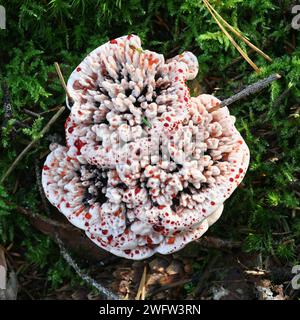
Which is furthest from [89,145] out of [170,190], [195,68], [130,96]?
[195,68]

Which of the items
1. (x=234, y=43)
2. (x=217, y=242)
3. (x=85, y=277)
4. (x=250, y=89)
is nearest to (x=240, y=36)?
(x=234, y=43)

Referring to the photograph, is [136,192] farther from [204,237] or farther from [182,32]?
[182,32]

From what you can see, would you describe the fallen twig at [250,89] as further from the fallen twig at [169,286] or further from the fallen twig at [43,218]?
the fallen twig at [43,218]

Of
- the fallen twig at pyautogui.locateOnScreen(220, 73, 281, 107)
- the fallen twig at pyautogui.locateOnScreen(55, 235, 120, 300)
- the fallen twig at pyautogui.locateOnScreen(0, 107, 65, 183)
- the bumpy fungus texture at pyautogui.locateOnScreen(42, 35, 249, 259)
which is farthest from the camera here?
the fallen twig at pyautogui.locateOnScreen(0, 107, 65, 183)

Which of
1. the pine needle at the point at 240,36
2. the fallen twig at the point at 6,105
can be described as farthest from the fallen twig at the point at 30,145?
the pine needle at the point at 240,36

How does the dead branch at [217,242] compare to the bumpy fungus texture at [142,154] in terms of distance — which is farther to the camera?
the dead branch at [217,242]

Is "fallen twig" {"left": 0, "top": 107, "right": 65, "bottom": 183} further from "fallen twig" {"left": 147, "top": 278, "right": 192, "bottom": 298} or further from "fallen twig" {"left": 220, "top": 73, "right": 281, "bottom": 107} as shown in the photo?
"fallen twig" {"left": 147, "top": 278, "right": 192, "bottom": 298}

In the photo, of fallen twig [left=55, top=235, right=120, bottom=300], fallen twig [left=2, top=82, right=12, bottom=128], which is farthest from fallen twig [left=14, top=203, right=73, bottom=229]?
fallen twig [left=2, top=82, right=12, bottom=128]
